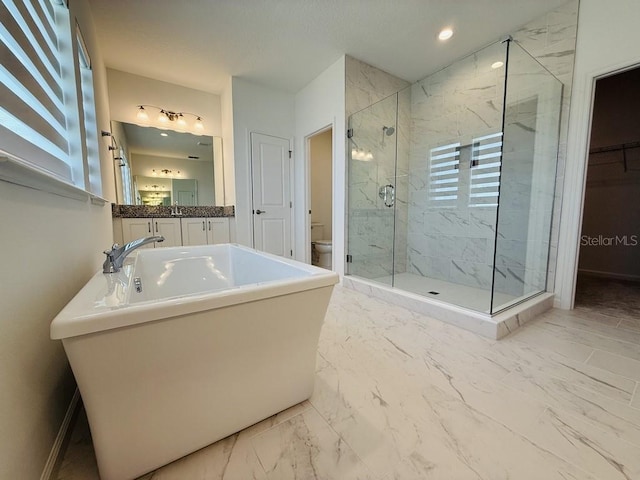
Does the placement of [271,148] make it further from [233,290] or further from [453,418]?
[453,418]

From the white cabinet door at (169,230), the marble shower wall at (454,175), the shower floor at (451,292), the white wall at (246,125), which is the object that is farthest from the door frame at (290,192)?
the marble shower wall at (454,175)

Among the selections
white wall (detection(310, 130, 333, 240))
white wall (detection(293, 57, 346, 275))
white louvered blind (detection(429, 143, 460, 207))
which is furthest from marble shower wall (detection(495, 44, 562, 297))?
white wall (detection(310, 130, 333, 240))

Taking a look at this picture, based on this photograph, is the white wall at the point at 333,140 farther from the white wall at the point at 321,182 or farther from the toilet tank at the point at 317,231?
the white wall at the point at 321,182

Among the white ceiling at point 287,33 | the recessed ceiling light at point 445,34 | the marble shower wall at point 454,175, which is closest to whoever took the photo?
the white ceiling at point 287,33

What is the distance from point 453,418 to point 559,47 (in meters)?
3.05

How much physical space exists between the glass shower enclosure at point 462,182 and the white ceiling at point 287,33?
29cm

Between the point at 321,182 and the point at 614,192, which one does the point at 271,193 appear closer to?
the point at 321,182

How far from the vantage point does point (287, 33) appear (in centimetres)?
244

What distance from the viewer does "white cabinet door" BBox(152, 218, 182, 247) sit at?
3.04 m

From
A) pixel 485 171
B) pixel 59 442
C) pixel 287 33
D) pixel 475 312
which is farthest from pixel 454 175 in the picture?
pixel 59 442

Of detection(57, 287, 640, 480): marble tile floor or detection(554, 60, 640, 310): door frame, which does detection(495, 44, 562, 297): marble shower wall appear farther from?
detection(57, 287, 640, 480): marble tile floor

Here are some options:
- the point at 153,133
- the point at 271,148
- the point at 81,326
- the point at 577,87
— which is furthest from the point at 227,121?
the point at 577,87

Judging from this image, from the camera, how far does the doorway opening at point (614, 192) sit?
9.53 ft

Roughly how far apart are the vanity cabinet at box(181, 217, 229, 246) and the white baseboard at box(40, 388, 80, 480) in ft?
7.53
